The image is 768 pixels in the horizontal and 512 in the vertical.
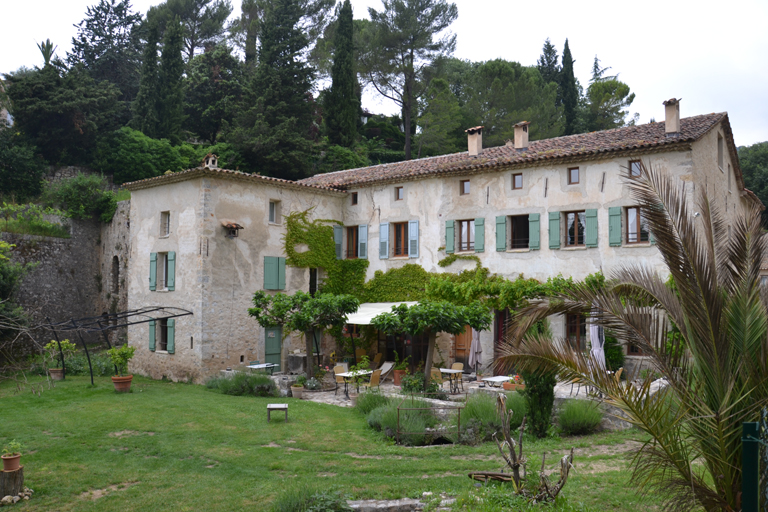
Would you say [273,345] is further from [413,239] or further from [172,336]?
[413,239]

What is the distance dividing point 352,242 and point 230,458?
1446 centimetres

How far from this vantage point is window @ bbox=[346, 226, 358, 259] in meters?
23.8

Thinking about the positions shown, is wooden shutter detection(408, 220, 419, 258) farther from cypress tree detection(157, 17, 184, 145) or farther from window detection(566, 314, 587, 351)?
cypress tree detection(157, 17, 184, 145)

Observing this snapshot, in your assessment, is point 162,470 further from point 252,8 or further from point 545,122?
point 252,8

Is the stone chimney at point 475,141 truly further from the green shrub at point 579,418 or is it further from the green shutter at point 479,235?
the green shrub at point 579,418

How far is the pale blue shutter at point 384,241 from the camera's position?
2255 cm

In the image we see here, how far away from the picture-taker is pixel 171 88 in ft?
119

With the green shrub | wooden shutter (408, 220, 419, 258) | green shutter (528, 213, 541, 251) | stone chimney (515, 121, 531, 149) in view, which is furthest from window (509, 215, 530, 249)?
the green shrub

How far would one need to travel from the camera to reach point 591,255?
59.0 feet

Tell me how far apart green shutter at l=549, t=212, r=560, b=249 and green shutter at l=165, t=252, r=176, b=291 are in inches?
510

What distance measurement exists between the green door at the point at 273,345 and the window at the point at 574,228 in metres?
10.6

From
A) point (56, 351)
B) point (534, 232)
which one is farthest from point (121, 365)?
point (534, 232)

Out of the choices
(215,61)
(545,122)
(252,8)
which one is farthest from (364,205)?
(252,8)

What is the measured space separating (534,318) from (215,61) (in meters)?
39.6
